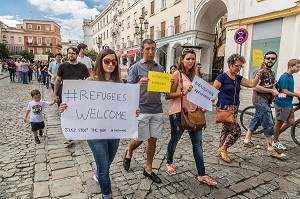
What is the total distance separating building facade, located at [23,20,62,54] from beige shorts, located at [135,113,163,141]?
88.1m

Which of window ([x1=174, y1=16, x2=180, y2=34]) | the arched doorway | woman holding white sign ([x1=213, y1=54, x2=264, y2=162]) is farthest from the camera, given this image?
window ([x1=174, y1=16, x2=180, y2=34])

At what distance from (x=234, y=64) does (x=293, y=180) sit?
200cm

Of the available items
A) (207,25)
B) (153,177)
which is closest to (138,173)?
(153,177)

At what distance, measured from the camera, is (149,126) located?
3.06 m

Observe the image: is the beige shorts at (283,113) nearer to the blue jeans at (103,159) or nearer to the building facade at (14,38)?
the blue jeans at (103,159)


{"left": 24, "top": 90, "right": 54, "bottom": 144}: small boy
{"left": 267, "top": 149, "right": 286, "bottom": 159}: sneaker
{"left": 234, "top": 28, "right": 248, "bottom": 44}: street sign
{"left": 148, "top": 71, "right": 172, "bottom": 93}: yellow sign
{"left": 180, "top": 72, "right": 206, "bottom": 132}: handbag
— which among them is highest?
{"left": 234, "top": 28, "right": 248, "bottom": 44}: street sign

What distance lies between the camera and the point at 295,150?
4.63 metres

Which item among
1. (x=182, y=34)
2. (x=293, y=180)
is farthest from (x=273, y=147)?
(x=182, y=34)

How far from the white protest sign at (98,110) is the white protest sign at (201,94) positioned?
86 cm

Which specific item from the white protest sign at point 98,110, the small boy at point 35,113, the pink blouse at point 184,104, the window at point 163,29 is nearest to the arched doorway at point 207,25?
the window at point 163,29

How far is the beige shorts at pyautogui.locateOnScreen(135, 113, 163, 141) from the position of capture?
298 centimetres

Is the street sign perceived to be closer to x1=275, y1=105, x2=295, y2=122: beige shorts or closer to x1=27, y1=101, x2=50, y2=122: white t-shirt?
x1=275, y1=105, x2=295, y2=122: beige shorts

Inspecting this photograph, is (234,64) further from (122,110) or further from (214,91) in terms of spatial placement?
(122,110)

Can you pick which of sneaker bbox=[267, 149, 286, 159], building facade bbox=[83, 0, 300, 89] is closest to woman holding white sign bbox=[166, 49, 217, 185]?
sneaker bbox=[267, 149, 286, 159]
